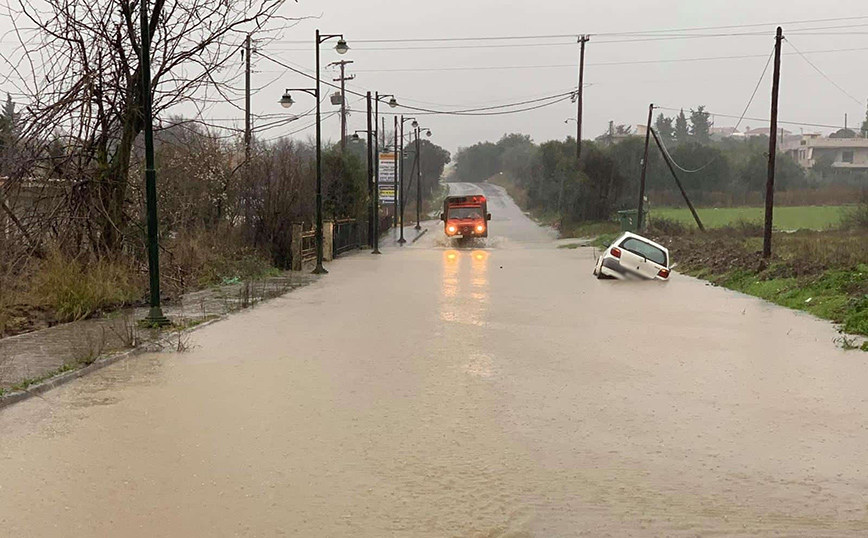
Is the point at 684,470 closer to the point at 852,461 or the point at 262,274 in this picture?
the point at 852,461

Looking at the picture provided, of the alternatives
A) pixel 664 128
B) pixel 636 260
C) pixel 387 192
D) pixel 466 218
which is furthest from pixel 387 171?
pixel 664 128

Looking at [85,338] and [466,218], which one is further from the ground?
[466,218]

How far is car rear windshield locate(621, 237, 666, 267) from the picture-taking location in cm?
2442

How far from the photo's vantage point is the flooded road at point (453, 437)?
5812mm

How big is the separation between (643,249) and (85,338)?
16.1m

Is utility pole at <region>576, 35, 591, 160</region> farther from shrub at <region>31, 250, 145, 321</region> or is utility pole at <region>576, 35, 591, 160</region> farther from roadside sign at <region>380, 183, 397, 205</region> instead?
shrub at <region>31, 250, 145, 321</region>

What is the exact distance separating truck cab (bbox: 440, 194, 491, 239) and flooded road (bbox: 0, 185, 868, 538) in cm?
3484

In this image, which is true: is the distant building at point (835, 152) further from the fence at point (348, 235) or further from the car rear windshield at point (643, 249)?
the car rear windshield at point (643, 249)

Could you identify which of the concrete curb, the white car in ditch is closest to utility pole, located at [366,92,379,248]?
the white car in ditch

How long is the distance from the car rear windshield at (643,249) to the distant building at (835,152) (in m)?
113

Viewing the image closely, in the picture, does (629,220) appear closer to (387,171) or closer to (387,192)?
(387,171)

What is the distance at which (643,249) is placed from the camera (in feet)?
80.3

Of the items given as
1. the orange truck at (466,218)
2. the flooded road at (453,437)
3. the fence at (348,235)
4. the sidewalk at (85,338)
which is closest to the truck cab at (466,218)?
the orange truck at (466,218)

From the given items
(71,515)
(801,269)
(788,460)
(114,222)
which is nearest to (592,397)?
(788,460)
